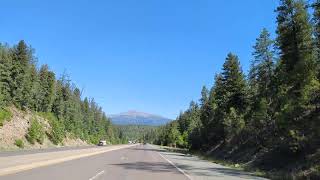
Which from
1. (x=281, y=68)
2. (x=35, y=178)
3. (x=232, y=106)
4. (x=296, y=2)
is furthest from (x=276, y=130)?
(x=35, y=178)

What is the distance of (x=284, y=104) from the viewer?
37781 millimetres

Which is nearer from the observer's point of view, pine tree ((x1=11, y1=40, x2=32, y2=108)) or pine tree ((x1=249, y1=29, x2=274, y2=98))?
pine tree ((x1=249, y1=29, x2=274, y2=98))

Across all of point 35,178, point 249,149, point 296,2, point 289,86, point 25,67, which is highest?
point 25,67

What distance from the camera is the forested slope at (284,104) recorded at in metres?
33.4

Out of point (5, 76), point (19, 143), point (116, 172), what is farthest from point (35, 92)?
point (116, 172)

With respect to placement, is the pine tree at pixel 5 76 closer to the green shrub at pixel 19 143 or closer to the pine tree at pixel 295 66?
the green shrub at pixel 19 143

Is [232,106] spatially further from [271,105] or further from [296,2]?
[296,2]

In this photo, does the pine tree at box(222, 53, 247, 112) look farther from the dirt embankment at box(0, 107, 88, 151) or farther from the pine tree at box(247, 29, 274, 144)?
the dirt embankment at box(0, 107, 88, 151)

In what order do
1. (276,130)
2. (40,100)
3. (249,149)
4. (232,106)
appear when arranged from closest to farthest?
(276,130)
(249,149)
(232,106)
(40,100)

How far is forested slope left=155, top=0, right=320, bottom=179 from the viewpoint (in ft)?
109

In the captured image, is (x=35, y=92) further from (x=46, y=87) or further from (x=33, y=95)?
(x=46, y=87)

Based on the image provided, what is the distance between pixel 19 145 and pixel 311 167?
53793mm

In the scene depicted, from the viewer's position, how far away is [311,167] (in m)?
27.8

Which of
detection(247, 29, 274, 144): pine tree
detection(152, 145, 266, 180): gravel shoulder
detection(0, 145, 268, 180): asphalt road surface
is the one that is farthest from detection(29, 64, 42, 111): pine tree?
detection(0, 145, 268, 180): asphalt road surface
